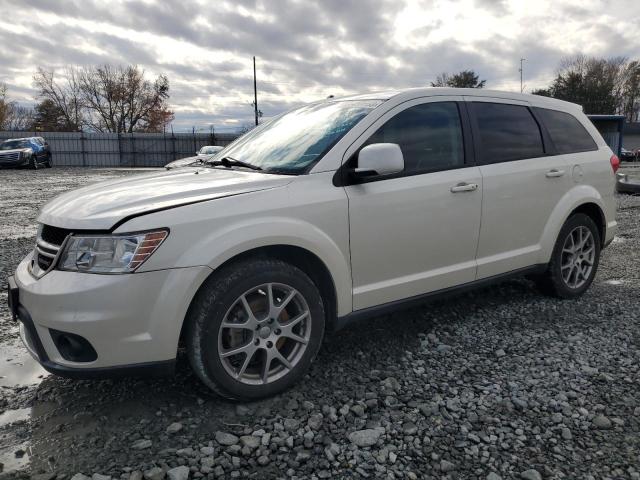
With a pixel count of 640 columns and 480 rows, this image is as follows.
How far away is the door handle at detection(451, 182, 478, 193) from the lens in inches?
137

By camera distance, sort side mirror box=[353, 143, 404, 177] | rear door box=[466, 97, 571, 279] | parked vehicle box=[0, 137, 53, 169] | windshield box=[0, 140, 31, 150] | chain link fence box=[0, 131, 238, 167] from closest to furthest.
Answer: side mirror box=[353, 143, 404, 177], rear door box=[466, 97, 571, 279], parked vehicle box=[0, 137, 53, 169], windshield box=[0, 140, 31, 150], chain link fence box=[0, 131, 238, 167]

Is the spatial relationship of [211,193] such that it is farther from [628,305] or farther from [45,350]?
[628,305]

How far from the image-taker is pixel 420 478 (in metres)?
2.20

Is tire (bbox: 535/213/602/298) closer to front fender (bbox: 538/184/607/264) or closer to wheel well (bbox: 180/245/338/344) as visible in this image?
front fender (bbox: 538/184/607/264)

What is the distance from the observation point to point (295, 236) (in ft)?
9.14

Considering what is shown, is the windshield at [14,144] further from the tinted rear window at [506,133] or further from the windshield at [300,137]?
the tinted rear window at [506,133]

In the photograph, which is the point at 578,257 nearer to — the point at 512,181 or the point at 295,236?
the point at 512,181

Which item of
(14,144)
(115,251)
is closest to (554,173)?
(115,251)

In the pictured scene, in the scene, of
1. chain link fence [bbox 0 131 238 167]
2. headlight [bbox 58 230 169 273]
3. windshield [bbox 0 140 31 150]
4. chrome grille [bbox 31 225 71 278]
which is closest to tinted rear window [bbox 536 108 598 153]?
headlight [bbox 58 230 169 273]

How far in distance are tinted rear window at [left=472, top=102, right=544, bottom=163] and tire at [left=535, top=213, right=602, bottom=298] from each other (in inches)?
29.7

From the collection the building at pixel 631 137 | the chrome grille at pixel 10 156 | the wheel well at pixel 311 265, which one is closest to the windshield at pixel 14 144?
A: the chrome grille at pixel 10 156

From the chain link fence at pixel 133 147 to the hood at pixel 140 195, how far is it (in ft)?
106

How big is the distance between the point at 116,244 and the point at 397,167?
1.57m

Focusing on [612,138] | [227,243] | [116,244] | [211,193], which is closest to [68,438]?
[116,244]
